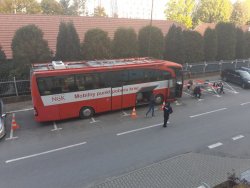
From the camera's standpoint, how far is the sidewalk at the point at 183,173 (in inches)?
342

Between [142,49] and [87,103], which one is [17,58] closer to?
[87,103]

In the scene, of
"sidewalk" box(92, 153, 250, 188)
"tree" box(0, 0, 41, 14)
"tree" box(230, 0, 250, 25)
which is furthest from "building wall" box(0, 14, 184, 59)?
"tree" box(230, 0, 250, 25)

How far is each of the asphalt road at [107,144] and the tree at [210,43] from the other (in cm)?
1212

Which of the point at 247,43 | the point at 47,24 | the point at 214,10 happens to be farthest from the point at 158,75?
the point at 214,10

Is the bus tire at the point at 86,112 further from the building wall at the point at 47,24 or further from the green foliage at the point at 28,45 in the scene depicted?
the building wall at the point at 47,24

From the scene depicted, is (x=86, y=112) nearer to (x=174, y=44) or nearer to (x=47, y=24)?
(x=174, y=44)

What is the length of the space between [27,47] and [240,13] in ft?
174

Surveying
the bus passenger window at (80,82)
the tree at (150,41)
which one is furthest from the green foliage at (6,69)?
the tree at (150,41)

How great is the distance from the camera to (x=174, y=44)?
24469mm

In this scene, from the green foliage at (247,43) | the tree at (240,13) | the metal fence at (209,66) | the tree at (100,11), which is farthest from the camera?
the tree at (100,11)

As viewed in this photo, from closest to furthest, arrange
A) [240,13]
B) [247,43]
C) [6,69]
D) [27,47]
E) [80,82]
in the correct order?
[80,82], [27,47], [6,69], [247,43], [240,13]

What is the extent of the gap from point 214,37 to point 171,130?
56.9 ft

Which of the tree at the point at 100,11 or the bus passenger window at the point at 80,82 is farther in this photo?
the tree at the point at 100,11

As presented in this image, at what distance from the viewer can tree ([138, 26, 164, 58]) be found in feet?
74.0
